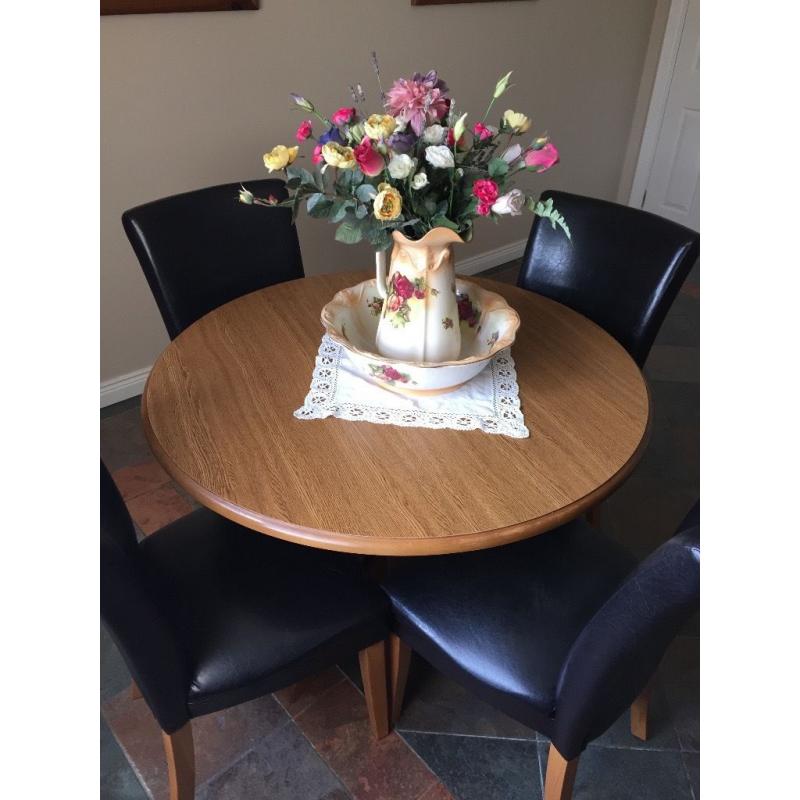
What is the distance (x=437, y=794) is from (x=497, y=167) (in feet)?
4.06

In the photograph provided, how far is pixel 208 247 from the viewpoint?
1.81 m

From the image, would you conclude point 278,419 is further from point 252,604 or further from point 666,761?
point 666,761

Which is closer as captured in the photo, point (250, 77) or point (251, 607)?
point (251, 607)

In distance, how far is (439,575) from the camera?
1.31 metres

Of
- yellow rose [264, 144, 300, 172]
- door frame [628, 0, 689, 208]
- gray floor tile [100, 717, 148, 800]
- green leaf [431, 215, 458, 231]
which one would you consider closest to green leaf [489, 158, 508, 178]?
green leaf [431, 215, 458, 231]

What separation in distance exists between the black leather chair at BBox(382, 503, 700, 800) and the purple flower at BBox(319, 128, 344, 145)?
0.79 m

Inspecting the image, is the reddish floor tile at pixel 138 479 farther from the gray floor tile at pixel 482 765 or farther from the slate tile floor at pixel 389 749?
the gray floor tile at pixel 482 765

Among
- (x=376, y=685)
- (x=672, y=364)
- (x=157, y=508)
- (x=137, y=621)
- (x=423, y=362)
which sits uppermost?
(x=423, y=362)

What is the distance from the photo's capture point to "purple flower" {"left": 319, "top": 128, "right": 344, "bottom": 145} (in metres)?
1.19

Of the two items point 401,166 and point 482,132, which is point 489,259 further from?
point 401,166

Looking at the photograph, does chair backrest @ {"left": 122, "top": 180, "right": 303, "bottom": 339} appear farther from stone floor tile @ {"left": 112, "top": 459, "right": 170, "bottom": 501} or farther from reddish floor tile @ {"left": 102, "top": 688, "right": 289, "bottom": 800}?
reddish floor tile @ {"left": 102, "top": 688, "right": 289, "bottom": 800}

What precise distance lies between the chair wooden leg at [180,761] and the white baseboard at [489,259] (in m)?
2.65

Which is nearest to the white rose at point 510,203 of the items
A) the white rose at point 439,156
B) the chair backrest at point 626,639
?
the white rose at point 439,156

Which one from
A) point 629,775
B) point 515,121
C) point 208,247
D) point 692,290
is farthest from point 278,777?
point 692,290
